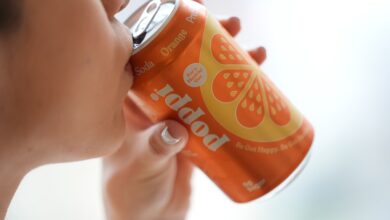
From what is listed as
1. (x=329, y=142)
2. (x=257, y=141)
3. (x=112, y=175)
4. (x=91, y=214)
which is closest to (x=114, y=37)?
(x=257, y=141)

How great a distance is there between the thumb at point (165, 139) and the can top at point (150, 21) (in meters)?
0.11

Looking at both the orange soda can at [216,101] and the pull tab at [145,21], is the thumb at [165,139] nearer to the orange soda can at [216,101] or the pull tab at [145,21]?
the orange soda can at [216,101]

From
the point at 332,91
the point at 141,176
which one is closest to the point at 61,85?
the point at 141,176

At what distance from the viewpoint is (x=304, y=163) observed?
659 millimetres

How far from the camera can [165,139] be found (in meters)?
0.67

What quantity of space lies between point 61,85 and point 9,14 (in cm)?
9

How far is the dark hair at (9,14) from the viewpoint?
1.48 ft

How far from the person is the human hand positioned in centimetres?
10

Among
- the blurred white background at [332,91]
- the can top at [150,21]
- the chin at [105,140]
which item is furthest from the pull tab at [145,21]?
the blurred white background at [332,91]

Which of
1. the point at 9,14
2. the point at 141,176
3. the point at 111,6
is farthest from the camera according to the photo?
the point at 141,176

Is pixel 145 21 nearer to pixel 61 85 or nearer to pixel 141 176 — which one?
pixel 61 85

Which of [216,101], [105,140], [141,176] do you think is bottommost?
[141,176]

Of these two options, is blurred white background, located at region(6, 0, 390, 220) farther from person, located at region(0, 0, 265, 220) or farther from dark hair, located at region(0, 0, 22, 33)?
dark hair, located at region(0, 0, 22, 33)

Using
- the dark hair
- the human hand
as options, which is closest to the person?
the dark hair
